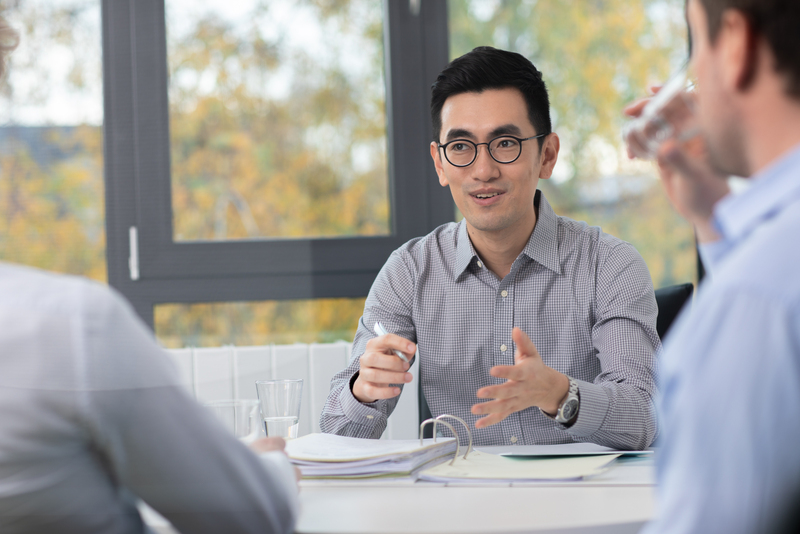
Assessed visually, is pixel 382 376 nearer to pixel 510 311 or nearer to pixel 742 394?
pixel 510 311

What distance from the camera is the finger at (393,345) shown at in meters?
1.05

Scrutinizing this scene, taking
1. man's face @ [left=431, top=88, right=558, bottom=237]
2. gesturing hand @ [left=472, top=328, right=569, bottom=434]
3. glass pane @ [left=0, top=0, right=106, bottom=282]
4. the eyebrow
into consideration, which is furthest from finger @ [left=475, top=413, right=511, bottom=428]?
glass pane @ [left=0, top=0, right=106, bottom=282]

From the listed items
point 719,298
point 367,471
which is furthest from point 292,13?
point 719,298

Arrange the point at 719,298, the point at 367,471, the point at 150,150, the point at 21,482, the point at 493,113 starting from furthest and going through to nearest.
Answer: the point at 150,150, the point at 493,113, the point at 367,471, the point at 21,482, the point at 719,298

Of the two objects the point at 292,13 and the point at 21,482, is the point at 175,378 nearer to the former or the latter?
the point at 21,482

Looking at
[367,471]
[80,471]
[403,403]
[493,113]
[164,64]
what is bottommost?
[403,403]

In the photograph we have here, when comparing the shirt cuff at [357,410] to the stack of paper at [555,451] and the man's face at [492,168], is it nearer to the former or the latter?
the stack of paper at [555,451]

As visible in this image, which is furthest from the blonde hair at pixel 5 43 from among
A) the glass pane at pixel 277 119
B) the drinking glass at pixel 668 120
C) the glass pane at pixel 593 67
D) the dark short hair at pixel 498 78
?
the glass pane at pixel 593 67

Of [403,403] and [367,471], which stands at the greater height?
[367,471]

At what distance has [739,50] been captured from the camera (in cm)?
47

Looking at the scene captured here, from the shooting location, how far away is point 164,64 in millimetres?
1906

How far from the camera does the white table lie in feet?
2.25

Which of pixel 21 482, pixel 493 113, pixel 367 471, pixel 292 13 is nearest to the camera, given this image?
pixel 21 482

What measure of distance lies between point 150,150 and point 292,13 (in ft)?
1.84
